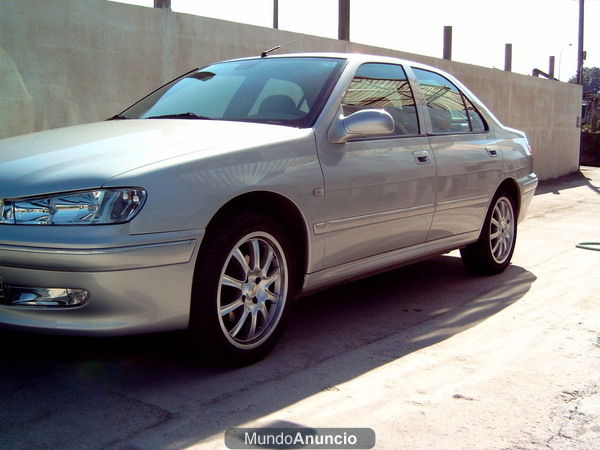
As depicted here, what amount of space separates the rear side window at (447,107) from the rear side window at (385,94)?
0.23m

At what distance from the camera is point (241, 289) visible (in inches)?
138

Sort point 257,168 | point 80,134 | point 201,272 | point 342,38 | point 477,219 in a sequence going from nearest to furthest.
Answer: point 201,272 < point 257,168 < point 80,134 < point 477,219 < point 342,38

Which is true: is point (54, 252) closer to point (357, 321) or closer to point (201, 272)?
point (201, 272)

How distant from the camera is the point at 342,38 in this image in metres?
10.2

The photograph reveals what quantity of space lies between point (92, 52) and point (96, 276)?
4.19 m

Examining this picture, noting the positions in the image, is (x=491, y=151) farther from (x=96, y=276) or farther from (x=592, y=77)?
(x=592, y=77)

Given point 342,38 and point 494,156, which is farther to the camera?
point 342,38

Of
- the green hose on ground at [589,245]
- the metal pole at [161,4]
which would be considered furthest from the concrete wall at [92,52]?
the green hose on ground at [589,245]

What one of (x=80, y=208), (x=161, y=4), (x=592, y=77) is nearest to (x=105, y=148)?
(x=80, y=208)

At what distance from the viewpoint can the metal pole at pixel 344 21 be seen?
9.95 meters

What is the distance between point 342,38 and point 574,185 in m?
8.02

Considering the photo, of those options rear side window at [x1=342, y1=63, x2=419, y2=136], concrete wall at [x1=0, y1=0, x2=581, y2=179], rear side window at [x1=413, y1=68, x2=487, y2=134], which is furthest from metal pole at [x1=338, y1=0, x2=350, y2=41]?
rear side window at [x1=342, y1=63, x2=419, y2=136]

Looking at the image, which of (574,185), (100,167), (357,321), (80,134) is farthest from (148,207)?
(574,185)

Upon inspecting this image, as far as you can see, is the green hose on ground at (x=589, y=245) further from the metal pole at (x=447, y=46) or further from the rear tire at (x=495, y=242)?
the metal pole at (x=447, y=46)
